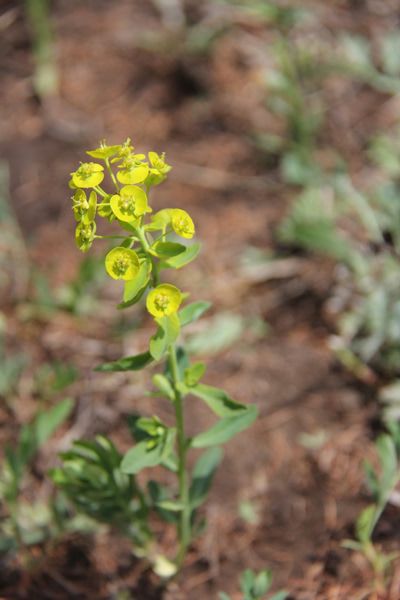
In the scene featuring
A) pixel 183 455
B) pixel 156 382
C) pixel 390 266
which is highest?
pixel 156 382

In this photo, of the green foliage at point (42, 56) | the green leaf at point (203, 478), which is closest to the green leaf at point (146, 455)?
the green leaf at point (203, 478)

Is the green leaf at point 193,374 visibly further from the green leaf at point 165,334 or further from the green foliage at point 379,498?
the green foliage at point 379,498

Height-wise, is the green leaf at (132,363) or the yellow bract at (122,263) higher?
the yellow bract at (122,263)

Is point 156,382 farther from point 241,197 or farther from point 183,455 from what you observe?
point 241,197

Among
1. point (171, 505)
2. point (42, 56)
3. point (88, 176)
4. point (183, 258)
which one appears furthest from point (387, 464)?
point (42, 56)

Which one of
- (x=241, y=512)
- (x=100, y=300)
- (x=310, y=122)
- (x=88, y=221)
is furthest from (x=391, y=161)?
(x=88, y=221)
